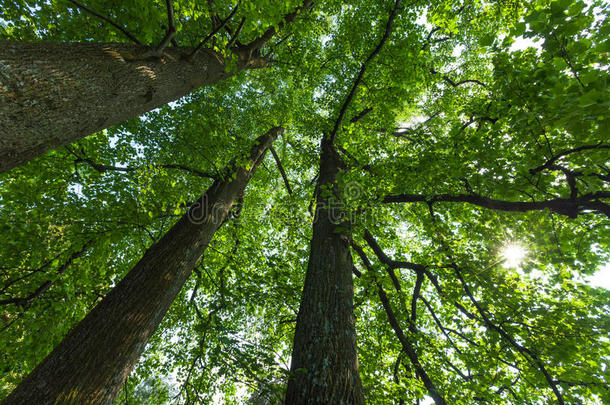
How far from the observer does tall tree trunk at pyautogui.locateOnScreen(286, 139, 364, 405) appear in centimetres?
179

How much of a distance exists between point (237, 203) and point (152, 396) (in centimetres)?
589

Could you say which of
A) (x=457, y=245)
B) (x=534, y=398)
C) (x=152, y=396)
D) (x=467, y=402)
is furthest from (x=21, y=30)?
(x=534, y=398)

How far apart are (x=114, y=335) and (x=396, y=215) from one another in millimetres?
6927

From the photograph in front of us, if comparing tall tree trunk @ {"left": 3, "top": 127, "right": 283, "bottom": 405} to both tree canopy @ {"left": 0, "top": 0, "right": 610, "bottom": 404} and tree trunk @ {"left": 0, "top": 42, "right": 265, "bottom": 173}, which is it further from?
tree trunk @ {"left": 0, "top": 42, "right": 265, "bottom": 173}

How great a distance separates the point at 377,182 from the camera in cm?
440

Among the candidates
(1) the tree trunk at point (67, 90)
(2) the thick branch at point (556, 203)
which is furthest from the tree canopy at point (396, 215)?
(1) the tree trunk at point (67, 90)

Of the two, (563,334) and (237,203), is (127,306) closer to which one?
(237,203)

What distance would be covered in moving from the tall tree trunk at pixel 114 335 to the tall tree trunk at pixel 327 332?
1.75 meters

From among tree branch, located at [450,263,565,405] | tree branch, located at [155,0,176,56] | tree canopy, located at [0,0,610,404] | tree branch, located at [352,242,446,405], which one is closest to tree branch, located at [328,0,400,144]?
tree canopy, located at [0,0,610,404]

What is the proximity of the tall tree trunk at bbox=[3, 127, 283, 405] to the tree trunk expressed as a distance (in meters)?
1.73

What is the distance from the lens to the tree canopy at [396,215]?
2309 mm

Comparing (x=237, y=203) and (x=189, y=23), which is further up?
(x=189, y=23)

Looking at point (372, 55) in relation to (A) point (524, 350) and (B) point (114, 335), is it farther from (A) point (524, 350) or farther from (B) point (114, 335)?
(B) point (114, 335)

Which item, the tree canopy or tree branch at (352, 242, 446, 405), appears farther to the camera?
tree branch at (352, 242, 446, 405)
